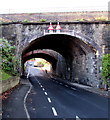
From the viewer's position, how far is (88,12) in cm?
2381

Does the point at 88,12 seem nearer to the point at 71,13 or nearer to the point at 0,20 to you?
the point at 71,13

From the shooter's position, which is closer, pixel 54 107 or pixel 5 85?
→ pixel 54 107

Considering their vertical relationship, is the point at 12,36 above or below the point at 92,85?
above

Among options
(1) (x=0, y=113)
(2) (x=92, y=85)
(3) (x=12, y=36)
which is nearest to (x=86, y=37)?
(2) (x=92, y=85)

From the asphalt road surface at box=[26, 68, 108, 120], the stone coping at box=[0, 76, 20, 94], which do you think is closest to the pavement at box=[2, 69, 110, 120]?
the asphalt road surface at box=[26, 68, 108, 120]

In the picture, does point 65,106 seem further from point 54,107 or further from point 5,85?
point 5,85

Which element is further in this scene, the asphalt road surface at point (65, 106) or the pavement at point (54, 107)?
the asphalt road surface at point (65, 106)

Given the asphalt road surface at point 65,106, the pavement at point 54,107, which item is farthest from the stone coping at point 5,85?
the asphalt road surface at point 65,106

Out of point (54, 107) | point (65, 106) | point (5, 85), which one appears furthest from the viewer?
point (5, 85)

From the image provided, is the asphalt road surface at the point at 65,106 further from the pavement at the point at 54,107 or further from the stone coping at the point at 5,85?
the stone coping at the point at 5,85

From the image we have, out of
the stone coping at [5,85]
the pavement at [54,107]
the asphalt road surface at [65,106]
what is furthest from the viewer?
the stone coping at [5,85]

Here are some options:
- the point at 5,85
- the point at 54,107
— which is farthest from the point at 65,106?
the point at 5,85

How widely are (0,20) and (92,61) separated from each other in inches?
575

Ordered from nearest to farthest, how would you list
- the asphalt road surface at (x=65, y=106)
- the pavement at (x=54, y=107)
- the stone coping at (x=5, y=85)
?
the pavement at (x=54, y=107)
the asphalt road surface at (x=65, y=106)
the stone coping at (x=5, y=85)
